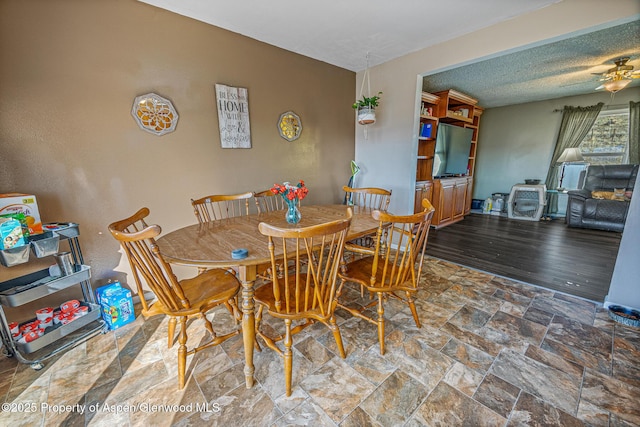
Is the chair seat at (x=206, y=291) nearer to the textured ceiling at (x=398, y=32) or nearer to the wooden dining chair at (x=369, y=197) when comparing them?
the wooden dining chair at (x=369, y=197)

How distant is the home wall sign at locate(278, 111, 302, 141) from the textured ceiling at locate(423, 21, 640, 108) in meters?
2.13

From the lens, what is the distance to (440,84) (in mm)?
4004

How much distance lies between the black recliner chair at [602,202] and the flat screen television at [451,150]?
1.93 m

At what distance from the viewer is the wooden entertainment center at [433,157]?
160 inches

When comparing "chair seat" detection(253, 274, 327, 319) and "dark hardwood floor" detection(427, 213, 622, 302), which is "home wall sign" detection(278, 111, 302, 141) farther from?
"dark hardwood floor" detection(427, 213, 622, 302)

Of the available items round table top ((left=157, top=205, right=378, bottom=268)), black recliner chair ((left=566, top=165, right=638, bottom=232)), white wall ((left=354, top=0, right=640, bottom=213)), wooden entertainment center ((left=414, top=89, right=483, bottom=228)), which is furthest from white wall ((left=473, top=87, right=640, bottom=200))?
round table top ((left=157, top=205, right=378, bottom=268))

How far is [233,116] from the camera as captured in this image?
2543 mm

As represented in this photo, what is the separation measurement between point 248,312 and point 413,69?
318 centimetres

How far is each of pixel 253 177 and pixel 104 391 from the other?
204 centimetres

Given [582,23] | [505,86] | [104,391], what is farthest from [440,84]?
[104,391]

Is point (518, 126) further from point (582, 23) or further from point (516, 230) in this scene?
point (582, 23)

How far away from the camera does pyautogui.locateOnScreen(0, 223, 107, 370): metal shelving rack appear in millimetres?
1529

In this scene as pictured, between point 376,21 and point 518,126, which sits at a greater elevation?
point 376,21

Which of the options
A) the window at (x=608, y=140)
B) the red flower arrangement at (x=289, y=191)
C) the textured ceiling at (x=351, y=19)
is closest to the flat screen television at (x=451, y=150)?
the textured ceiling at (x=351, y=19)
